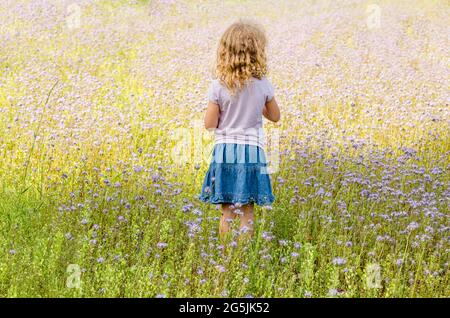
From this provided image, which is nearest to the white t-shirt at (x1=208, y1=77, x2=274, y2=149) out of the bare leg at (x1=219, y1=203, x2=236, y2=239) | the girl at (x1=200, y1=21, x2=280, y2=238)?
the girl at (x1=200, y1=21, x2=280, y2=238)

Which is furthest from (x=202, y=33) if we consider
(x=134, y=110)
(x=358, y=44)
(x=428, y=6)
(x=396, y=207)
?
(x=396, y=207)

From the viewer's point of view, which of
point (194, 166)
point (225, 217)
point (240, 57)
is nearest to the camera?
point (240, 57)

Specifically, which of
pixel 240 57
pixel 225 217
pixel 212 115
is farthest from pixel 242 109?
pixel 225 217

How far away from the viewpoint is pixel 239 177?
5.07 m

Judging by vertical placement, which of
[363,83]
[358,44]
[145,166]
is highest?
[358,44]

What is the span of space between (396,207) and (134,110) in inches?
138

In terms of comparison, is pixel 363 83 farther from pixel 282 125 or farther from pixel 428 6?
pixel 428 6

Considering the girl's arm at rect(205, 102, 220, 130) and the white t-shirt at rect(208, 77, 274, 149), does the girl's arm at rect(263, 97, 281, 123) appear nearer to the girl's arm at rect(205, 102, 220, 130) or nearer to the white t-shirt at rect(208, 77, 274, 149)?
the white t-shirt at rect(208, 77, 274, 149)

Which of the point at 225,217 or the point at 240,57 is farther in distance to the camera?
the point at 225,217

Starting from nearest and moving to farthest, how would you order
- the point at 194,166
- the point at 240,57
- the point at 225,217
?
the point at 240,57, the point at 225,217, the point at 194,166

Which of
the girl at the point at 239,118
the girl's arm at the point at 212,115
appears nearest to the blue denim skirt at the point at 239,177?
the girl at the point at 239,118

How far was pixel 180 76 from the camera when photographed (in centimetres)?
1005

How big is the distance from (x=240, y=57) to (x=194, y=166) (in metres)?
1.65

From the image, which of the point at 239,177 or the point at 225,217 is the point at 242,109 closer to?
the point at 239,177
